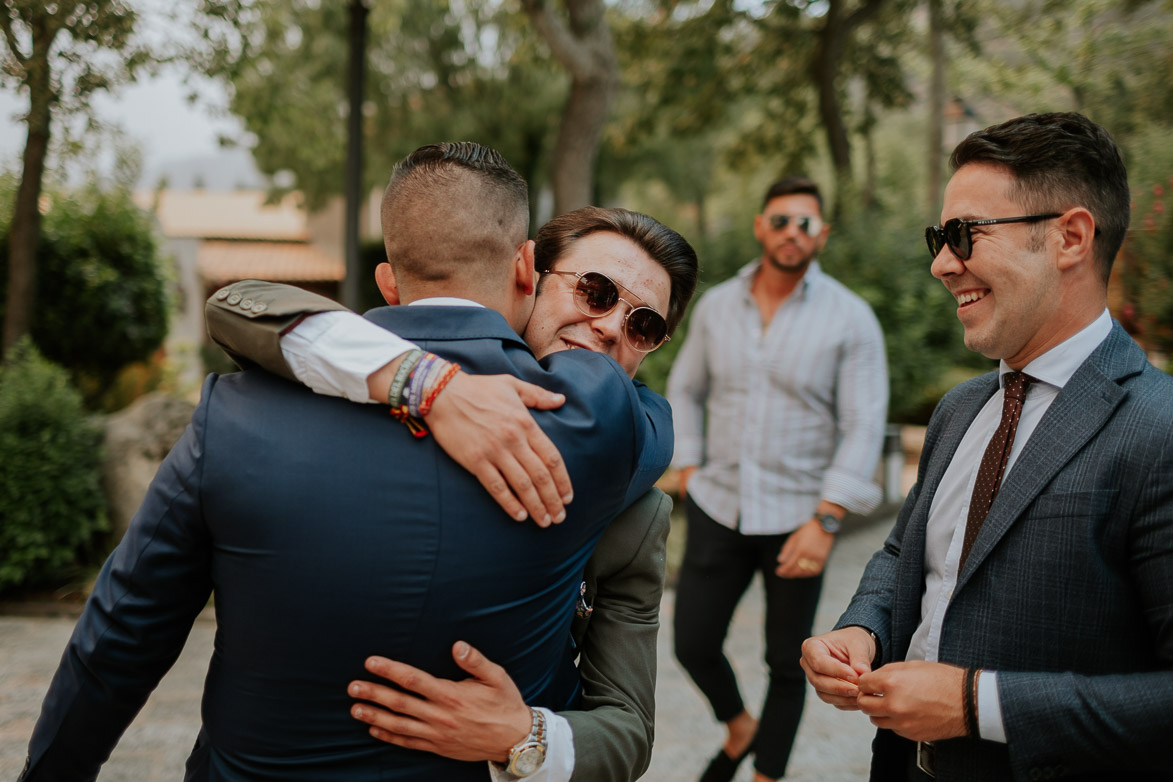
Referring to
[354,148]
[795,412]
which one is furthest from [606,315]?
[354,148]

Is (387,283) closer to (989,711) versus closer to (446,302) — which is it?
(446,302)

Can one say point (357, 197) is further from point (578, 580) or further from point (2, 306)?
point (578, 580)

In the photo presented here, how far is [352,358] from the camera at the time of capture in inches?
56.8

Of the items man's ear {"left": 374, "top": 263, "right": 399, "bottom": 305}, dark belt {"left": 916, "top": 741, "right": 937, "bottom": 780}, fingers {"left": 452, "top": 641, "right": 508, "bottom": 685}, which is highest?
man's ear {"left": 374, "top": 263, "right": 399, "bottom": 305}

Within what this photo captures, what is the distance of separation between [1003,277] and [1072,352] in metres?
0.21

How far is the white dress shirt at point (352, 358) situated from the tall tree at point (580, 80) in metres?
7.30

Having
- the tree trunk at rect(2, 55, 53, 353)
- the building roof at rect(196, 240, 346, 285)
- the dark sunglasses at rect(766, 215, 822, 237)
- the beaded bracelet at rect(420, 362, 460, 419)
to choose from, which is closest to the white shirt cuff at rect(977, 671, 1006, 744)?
the beaded bracelet at rect(420, 362, 460, 419)

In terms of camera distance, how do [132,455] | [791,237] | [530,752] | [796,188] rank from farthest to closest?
[132,455] → [796,188] → [791,237] → [530,752]

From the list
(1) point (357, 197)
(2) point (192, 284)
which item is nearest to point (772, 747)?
(1) point (357, 197)

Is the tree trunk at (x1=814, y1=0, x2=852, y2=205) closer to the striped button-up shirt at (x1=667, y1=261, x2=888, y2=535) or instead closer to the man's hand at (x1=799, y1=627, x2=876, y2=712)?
the striped button-up shirt at (x1=667, y1=261, x2=888, y2=535)

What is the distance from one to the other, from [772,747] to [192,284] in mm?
30527

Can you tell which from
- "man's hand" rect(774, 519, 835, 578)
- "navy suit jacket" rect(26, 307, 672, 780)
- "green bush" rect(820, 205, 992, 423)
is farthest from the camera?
"green bush" rect(820, 205, 992, 423)

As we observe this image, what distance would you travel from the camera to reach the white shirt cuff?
1.63m

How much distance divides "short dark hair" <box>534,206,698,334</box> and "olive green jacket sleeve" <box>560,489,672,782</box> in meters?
0.58
